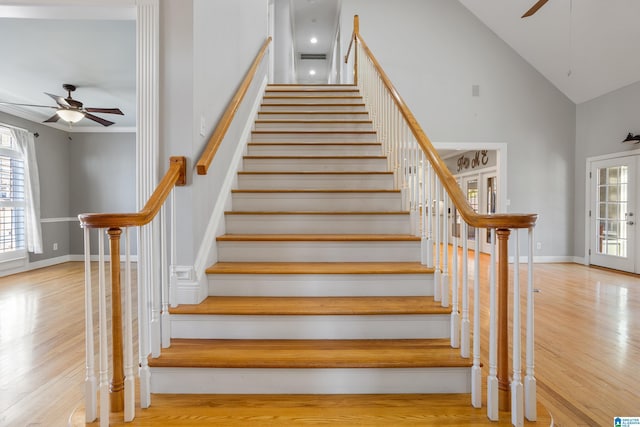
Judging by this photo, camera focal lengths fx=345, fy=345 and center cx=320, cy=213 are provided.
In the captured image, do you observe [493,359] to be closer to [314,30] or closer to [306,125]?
[306,125]

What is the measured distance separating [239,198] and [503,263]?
2034 mm

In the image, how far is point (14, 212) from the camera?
5.94 m

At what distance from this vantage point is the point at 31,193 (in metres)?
6.04

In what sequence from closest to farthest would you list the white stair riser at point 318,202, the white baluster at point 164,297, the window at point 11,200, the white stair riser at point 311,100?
the white baluster at point 164,297 → the white stair riser at point 318,202 → the white stair riser at point 311,100 → the window at point 11,200

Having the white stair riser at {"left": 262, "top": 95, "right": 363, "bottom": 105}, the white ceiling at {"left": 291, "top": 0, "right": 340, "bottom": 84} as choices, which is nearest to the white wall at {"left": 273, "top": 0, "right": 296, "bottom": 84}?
the white ceiling at {"left": 291, "top": 0, "right": 340, "bottom": 84}

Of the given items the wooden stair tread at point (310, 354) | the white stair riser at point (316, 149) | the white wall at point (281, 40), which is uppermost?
the white wall at point (281, 40)

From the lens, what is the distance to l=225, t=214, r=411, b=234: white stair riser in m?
2.69

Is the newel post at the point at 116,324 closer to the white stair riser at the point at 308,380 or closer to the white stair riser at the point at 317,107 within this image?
the white stair riser at the point at 308,380

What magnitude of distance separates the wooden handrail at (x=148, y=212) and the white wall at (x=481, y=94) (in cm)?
500

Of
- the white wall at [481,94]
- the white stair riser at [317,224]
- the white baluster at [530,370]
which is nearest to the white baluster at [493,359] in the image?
the white baluster at [530,370]

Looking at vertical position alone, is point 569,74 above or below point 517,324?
above

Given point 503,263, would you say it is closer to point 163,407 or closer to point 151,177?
point 163,407

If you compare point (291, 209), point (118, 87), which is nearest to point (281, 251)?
point (291, 209)

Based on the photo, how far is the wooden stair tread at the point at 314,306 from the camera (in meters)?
1.92
